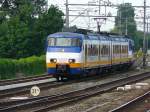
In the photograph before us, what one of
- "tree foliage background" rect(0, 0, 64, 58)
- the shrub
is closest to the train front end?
the shrub

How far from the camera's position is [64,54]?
31.7m

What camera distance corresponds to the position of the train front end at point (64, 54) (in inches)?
1247

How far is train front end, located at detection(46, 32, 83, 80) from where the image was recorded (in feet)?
104

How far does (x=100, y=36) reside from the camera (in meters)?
38.3

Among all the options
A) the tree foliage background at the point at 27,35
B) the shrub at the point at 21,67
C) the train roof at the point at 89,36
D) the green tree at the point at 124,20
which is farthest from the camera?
the green tree at the point at 124,20

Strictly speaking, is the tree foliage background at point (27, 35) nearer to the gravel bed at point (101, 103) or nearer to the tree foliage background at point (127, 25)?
the tree foliage background at point (127, 25)

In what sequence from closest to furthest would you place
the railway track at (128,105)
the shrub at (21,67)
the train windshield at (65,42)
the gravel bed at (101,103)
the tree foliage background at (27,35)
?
the railway track at (128,105)
the gravel bed at (101,103)
the train windshield at (65,42)
the shrub at (21,67)
the tree foliage background at (27,35)

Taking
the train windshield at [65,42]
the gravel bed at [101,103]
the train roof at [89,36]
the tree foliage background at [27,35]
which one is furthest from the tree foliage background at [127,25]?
the gravel bed at [101,103]

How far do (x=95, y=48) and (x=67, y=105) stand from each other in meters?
17.3

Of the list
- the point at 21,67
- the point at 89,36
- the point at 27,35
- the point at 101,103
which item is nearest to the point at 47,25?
the point at 27,35

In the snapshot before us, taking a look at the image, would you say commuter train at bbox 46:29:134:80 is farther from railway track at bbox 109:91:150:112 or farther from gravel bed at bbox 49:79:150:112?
railway track at bbox 109:91:150:112

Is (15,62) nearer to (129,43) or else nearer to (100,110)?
(129,43)

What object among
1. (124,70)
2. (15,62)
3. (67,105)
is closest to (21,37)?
(124,70)

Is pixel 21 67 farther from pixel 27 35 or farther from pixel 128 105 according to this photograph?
pixel 128 105
